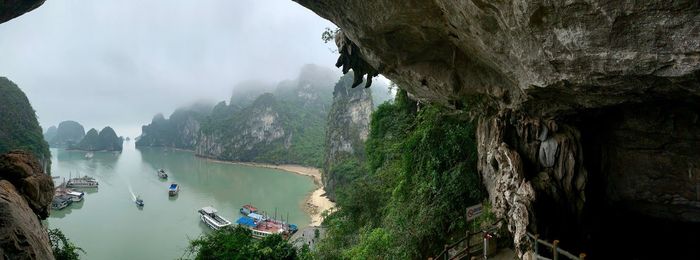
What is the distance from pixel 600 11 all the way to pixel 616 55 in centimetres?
73

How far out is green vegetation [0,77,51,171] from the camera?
42.7 metres

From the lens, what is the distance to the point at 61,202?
3925 centimetres

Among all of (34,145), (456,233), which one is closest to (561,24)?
(456,233)

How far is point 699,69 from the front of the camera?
3.97 m

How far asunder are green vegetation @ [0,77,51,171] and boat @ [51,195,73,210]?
6.84 meters

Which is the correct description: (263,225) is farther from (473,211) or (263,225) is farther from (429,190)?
(473,211)

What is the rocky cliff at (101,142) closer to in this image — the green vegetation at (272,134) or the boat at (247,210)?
the green vegetation at (272,134)

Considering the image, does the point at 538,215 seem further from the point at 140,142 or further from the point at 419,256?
the point at 140,142

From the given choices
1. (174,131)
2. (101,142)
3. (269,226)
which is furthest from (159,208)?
(174,131)

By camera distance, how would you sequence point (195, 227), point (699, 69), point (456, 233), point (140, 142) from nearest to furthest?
point (699, 69)
point (456, 233)
point (195, 227)
point (140, 142)

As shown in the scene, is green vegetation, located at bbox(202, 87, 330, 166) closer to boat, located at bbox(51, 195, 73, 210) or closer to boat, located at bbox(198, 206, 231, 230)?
boat, located at bbox(51, 195, 73, 210)

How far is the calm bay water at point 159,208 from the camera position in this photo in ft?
91.2

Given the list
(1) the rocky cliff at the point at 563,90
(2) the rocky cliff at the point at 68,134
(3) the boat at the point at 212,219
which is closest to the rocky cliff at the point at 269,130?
(3) the boat at the point at 212,219

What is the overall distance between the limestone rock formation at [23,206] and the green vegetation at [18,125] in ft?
144
